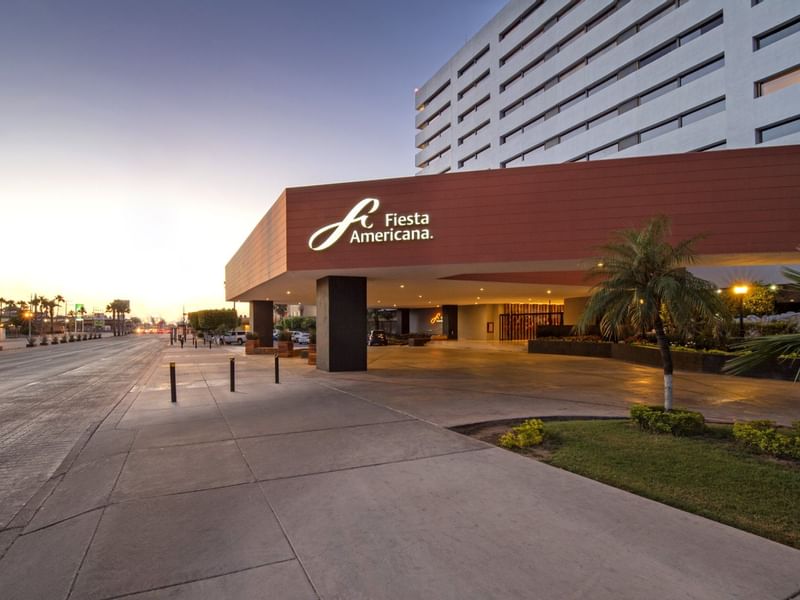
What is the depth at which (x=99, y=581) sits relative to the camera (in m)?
3.88

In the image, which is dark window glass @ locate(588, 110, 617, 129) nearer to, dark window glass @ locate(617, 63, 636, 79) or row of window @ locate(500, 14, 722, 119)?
row of window @ locate(500, 14, 722, 119)

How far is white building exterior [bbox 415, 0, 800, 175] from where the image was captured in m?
29.1

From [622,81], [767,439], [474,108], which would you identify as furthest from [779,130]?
[474,108]

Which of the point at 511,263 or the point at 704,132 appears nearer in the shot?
the point at 511,263

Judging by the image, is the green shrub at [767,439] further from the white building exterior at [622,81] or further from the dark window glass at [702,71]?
the dark window glass at [702,71]

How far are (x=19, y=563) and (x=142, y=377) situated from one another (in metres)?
17.4

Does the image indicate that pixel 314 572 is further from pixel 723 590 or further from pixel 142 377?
pixel 142 377

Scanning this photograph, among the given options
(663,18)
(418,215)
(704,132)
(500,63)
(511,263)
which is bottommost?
(511,263)

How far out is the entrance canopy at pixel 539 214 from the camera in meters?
15.0

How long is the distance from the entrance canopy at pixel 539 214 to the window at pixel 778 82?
18368mm

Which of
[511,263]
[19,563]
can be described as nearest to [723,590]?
[19,563]

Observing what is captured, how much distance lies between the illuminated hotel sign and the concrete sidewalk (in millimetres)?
10082

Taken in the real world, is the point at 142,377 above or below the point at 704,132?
below

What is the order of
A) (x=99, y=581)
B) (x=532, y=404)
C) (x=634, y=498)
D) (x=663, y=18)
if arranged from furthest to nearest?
1. (x=663, y=18)
2. (x=532, y=404)
3. (x=634, y=498)
4. (x=99, y=581)
